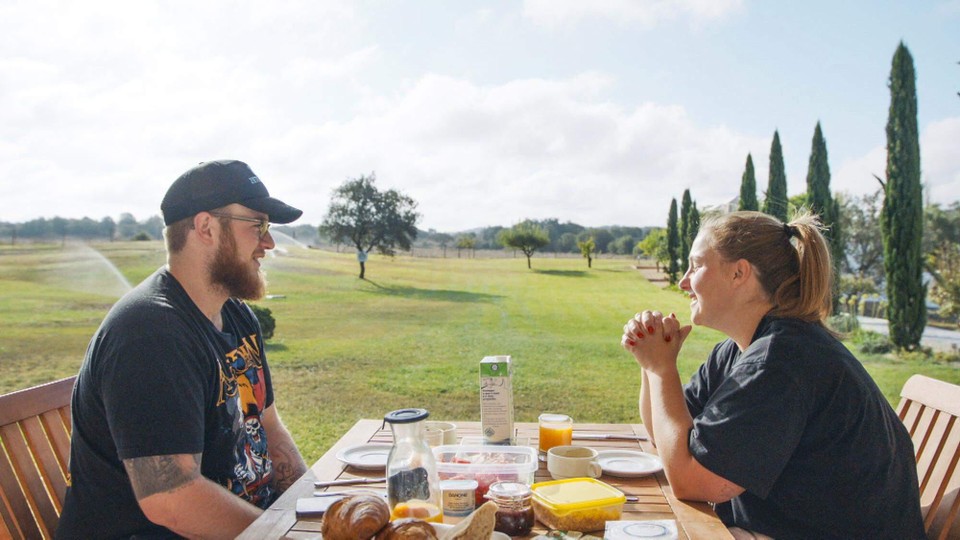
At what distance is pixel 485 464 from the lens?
177 centimetres

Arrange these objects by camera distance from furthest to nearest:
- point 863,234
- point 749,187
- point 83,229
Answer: point 863,234 → point 749,187 → point 83,229

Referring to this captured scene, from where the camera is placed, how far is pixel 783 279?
1.84 metres

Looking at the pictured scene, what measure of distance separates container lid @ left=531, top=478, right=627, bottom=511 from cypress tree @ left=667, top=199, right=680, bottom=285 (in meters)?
18.5

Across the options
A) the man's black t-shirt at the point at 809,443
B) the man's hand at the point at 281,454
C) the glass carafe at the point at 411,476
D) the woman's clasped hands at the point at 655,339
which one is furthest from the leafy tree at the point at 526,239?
the glass carafe at the point at 411,476

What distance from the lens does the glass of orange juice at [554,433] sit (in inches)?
85.3

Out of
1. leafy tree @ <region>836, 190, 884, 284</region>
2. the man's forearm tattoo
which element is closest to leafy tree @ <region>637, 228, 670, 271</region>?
leafy tree @ <region>836, 190, 884, 284</region>

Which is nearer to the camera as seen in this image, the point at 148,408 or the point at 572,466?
the point at 148,408

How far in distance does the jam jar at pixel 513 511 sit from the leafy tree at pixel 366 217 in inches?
656

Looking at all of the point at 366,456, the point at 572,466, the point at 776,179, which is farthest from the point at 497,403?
the point at 776,179

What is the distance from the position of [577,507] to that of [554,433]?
649 millimetres

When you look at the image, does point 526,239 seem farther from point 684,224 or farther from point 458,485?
point 458,485

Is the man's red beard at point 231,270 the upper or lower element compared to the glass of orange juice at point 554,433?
upper

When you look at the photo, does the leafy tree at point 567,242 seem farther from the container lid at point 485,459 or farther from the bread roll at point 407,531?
the bread roll at point 407,531

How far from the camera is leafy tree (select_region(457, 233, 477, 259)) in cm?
2056
